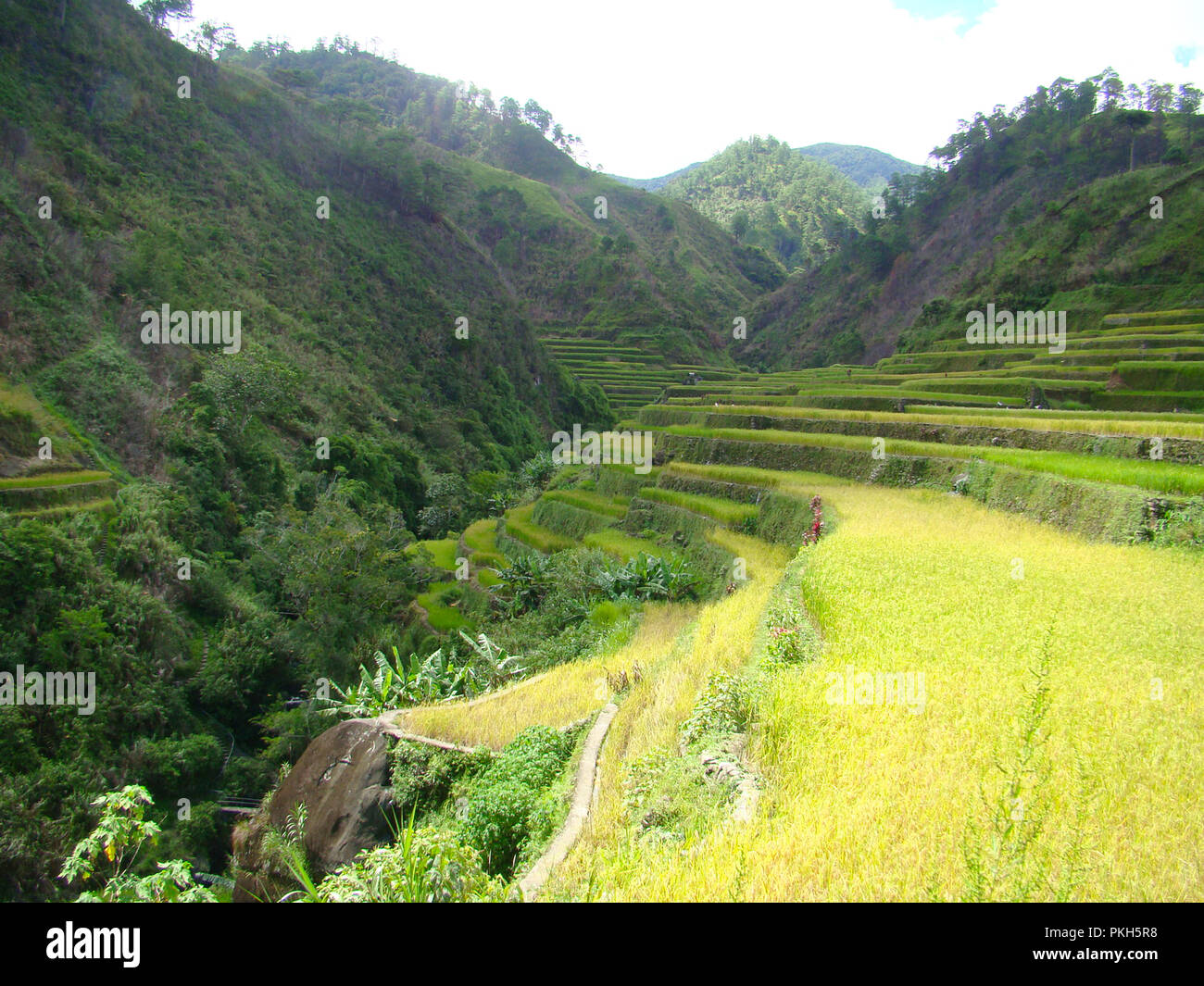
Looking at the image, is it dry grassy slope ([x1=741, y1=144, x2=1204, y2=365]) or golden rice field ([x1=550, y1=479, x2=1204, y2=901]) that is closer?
golden rice field ([x1=550, y1=479, x2=1204, y2=901])

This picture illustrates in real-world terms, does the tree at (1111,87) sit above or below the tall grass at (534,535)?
above

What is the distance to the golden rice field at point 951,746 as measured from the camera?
2953 mm

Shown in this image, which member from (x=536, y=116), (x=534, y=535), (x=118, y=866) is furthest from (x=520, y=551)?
(x=536, y=116)

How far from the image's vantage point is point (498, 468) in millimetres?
43281

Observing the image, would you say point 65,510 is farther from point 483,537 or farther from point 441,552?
point 483,537

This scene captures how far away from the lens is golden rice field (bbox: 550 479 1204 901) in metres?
2.95

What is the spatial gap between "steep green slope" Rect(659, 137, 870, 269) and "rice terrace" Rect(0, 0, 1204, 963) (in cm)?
5720

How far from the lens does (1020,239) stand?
1801 inches

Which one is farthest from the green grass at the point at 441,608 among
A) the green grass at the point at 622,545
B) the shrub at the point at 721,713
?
the shrub at the point at 721,713

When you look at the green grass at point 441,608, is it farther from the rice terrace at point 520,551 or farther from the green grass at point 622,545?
the green grass at point 622,545

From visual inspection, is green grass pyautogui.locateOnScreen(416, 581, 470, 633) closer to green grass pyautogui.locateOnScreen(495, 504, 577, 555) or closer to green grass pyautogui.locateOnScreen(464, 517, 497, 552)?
green grass pyautogui.locateOnScreen(495, 504, 577, 555)

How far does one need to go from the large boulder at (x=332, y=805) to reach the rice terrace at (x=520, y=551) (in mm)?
59

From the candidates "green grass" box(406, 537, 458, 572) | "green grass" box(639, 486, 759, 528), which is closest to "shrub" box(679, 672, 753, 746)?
"green grass" box(639, 486, 759, 528)
